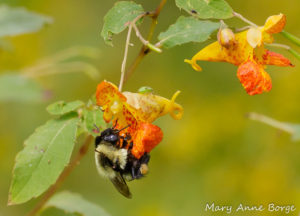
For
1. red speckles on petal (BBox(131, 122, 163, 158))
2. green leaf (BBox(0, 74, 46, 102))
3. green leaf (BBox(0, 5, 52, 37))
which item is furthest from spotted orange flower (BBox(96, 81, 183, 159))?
green leaf (BBox(0, 74, 46, 102))

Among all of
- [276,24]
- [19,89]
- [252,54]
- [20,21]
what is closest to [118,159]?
[252,54]

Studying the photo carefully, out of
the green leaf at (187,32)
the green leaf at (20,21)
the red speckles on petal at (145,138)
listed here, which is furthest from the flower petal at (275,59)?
the green leaf at (20,21)

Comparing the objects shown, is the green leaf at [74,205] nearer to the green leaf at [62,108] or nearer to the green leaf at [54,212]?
the green leaf at [54,212]

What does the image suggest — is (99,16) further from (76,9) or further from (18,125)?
(18,125)

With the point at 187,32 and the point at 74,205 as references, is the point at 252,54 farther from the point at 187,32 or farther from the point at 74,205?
the point at 74,205

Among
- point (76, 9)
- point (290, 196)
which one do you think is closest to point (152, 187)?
point (290, 196)

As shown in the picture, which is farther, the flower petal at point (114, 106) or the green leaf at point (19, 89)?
the green leaf at point (19, 89)
